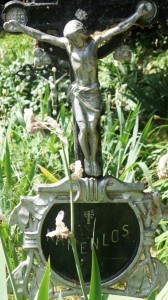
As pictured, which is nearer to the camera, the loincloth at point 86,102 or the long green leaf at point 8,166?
the loincloth at point 86,102

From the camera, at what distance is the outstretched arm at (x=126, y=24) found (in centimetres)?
286

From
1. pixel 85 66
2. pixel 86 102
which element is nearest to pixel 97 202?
pixel 86 102

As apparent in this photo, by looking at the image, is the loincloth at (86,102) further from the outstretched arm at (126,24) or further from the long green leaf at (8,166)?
the long green leaf at (8,166)

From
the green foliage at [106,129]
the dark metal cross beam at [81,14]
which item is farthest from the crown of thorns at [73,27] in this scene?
the green foliage at [106,129]

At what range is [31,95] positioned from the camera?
577 cm

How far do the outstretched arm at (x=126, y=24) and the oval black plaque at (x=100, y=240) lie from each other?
0.67 meters

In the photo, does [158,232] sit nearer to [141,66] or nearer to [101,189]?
[101,189]

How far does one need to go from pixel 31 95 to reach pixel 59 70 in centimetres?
50

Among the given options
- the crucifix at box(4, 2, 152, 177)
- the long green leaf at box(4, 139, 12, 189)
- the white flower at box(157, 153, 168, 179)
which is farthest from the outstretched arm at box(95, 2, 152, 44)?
the long green leaf at box(4, 139, 12, 189)

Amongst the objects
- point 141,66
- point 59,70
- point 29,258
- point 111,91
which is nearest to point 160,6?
point 29,258

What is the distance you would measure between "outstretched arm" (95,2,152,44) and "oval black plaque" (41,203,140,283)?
671 mm

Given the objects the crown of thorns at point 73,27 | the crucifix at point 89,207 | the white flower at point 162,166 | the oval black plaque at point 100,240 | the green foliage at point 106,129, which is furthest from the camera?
the green foliage at point 106,129

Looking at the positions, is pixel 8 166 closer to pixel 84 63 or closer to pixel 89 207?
pixel 89 207

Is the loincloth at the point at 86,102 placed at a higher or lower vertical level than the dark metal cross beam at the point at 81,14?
lower
